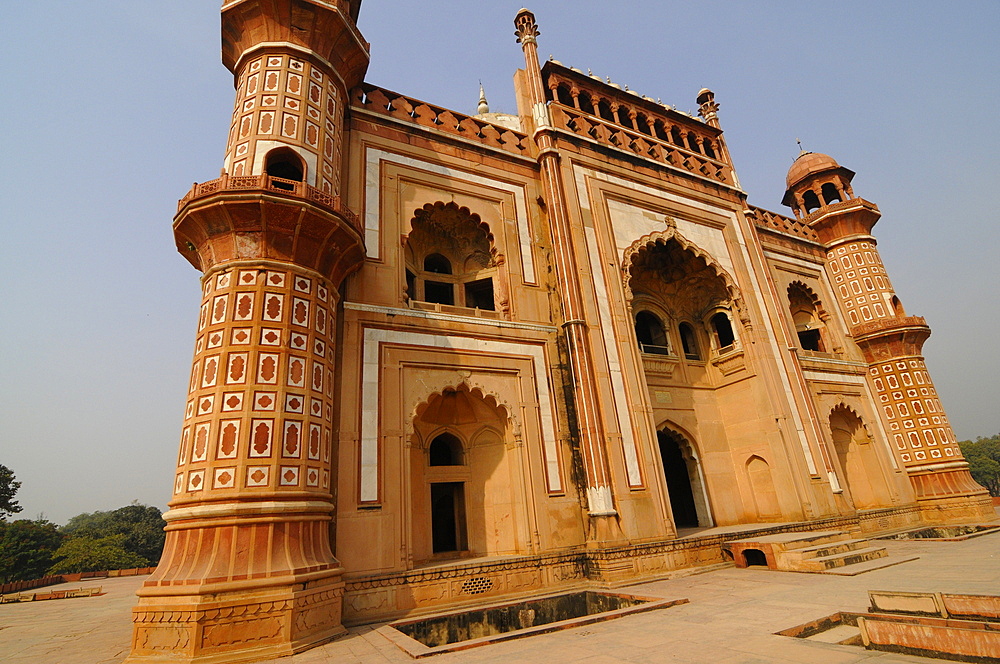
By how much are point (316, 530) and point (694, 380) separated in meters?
11.8

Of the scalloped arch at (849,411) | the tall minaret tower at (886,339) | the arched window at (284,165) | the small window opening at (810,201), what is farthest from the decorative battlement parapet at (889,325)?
the arched window at (284,165)

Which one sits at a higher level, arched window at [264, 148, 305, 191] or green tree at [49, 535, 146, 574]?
arched window at [264, 148, 305, 191]

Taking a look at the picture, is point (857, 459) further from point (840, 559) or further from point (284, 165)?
point (284, 165)

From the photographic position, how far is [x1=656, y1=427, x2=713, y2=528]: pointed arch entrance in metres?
14.3

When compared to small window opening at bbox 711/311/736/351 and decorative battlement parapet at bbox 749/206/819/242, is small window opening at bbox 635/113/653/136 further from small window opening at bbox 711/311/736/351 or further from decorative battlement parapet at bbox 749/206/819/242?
small window opening at bbox 711/311/736/351

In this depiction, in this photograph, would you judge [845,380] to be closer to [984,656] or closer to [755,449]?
[755,449]

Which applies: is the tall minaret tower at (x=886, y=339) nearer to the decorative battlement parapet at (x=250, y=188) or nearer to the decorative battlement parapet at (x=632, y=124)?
the decorative battlement parapet at (x=632, y=124)

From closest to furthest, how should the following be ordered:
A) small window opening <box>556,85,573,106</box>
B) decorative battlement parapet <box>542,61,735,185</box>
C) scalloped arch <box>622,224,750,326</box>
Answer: scalloped arch <box>622,224,750,326</box>, decorative battlement parapet <box>542,61,735,185</box>, small window opening <box>556,85,573,106</box>

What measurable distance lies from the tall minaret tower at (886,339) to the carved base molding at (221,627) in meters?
19.6

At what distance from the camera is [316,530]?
7.62 m

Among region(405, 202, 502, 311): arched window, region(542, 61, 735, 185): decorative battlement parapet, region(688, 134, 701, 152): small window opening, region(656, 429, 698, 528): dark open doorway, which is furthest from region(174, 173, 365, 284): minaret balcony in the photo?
region(688, 134, 701, 152): small window opening

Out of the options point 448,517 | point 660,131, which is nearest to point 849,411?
point 660,131

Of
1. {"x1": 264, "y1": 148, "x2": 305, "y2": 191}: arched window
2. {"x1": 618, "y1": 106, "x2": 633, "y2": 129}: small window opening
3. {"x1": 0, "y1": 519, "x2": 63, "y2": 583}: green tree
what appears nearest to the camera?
{"x1": 264, "y1": 148, "x2": 305, "y2": 191}: arched window

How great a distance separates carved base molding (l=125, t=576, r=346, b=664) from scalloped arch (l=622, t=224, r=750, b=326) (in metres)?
10.6
